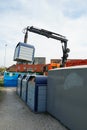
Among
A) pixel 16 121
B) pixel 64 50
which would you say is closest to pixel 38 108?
pixel 16 121

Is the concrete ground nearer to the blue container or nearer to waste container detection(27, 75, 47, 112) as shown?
waste container detection(27, 75, 47, 112)

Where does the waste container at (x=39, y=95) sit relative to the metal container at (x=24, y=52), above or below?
below

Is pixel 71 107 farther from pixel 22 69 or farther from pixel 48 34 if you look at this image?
pixel 22 69

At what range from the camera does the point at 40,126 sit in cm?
626

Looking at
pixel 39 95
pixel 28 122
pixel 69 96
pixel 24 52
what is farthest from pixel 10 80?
pixel 69 96

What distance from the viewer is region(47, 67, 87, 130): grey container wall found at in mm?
5203

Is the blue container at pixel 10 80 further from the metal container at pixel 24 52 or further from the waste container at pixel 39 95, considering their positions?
the waste container at pixel 39 95

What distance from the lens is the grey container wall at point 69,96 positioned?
5.20 meters

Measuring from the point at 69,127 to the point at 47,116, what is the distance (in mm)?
1797

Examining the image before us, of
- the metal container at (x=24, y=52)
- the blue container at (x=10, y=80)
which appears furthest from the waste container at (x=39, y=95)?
the blue container at (x=10, y=80)

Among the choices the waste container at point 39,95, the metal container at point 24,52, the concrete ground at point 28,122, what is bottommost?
the concrete ground at point 28,122

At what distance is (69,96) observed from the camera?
602 cm

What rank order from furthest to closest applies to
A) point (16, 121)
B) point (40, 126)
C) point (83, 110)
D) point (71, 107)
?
point (16, 121) < point (40, 126) < point (71, 107) < point (83, 110)

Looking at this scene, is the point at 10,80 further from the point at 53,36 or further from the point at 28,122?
the point at 28,122
